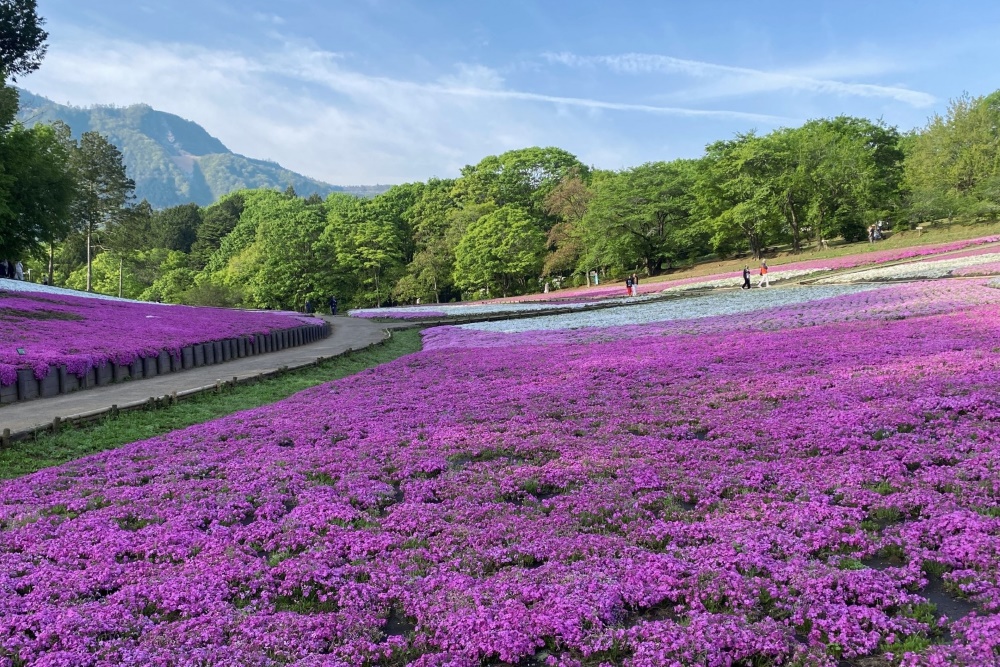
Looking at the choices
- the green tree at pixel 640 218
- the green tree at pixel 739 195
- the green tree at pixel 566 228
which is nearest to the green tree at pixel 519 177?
the green tree at pixel 566 228

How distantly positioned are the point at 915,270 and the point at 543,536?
3452 centimetres

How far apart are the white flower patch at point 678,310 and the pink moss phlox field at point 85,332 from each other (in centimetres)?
1098

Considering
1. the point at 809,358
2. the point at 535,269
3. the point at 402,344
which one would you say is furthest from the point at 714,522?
the point at 535,269

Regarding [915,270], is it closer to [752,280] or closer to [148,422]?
A: [752,280]

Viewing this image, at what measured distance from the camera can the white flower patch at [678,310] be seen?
2572 cm

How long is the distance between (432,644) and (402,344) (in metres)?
22.2

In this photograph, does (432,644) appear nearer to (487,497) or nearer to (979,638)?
(487,497)

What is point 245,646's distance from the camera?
3.78m

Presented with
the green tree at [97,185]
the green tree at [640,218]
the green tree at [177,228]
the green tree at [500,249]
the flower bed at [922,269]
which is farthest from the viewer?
the green tree at [177,228]

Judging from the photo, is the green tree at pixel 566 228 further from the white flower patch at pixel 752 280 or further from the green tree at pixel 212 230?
the green tree at pixel 212 230

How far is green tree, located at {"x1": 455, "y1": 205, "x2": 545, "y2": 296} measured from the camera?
2731 inches

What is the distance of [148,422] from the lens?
36.2 feet

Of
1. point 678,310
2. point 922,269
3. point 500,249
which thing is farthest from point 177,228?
point 922,269

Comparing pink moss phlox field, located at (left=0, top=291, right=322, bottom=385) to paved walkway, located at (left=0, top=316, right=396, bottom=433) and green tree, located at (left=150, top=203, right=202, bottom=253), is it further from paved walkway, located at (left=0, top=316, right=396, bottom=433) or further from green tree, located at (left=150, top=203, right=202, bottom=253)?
green tree, located at (left=150, top=203, right=202, bottom=253)
